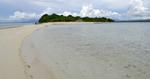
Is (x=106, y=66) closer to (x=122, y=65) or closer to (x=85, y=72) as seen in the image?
(x=122, y=65)

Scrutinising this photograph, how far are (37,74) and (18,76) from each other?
0.70 m

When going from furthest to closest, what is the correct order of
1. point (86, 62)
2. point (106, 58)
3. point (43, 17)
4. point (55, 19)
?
point (43, 17)
point (55, 19)
point (106, 58)
point (86, 62)

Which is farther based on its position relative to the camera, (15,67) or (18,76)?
(15,67)

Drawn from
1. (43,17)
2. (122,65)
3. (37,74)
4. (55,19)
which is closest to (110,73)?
(122,65)

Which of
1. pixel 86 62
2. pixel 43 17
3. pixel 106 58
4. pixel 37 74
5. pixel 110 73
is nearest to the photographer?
pixel 37 74

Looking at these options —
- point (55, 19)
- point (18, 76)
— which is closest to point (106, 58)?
point (18, 76)

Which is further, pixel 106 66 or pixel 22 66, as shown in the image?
pixel 106 66

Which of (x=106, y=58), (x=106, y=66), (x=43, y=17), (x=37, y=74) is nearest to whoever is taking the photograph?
(x=37, y=74)

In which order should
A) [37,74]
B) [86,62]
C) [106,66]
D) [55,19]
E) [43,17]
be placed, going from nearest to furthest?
[37,74] → [106,66] → [86,62] → [55,19] → [43,17]

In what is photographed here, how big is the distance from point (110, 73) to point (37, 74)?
2.65 metres

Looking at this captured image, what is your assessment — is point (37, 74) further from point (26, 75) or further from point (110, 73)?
point (110, 73)

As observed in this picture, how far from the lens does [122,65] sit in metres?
9.76

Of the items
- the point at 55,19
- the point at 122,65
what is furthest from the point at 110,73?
the point at 55,19

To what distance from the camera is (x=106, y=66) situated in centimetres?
944
